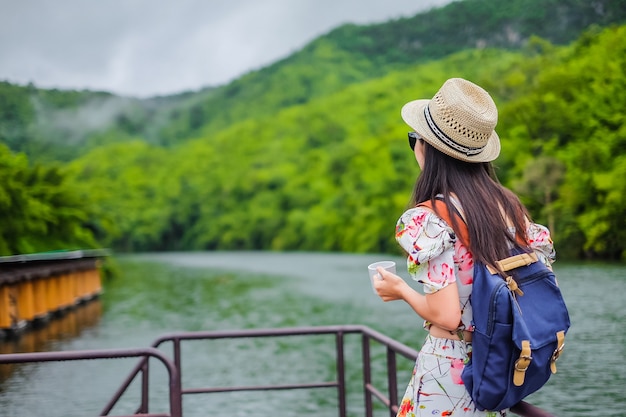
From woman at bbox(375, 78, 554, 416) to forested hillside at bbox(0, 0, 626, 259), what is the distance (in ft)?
17.0

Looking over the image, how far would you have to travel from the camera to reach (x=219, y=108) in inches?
3233

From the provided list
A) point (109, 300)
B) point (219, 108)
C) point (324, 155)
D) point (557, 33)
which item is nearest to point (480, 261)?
point (557, 33)

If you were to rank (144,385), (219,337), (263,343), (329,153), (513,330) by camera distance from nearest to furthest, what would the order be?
1. (513,330)
2. (219,337)
3. (144,385)
4. (263,343)
5. (329,153)

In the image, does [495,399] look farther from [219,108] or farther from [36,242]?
[219,108]

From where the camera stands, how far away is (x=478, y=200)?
158 centimetres

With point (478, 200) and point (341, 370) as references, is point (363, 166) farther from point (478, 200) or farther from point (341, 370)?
point (478, 200)

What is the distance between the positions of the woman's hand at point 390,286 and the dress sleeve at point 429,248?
51mm

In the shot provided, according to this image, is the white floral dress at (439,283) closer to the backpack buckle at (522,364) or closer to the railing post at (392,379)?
the backpack buckle at (522,364)

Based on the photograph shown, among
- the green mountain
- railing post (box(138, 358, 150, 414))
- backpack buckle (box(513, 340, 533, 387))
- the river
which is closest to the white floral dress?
backpack buckle (box(513, 340, 533, 387))

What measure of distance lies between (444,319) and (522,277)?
0.56 feet

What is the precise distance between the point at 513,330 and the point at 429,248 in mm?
219

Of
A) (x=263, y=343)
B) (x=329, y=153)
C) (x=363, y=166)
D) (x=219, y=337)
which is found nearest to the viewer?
A: (x=219, y=337)

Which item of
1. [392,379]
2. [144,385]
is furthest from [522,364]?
[144,385]

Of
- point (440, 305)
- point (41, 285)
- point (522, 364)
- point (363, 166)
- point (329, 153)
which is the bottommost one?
point (41, 285)
